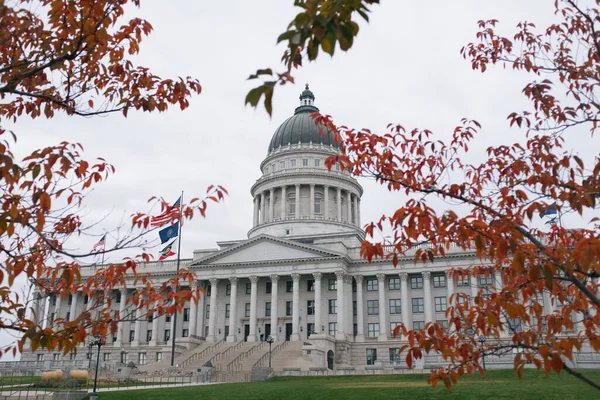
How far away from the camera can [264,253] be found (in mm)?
77125

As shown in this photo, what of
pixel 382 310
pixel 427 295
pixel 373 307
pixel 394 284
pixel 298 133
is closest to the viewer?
pixel 427 295

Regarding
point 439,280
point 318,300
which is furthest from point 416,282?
point 318,300

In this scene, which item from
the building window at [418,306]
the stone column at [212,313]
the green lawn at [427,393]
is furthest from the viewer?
the stone column at [212,313]

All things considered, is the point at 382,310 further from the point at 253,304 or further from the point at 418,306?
the point at 253,304

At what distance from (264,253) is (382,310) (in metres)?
18.3

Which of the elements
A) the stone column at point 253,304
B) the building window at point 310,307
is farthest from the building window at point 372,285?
the stone column at point 253,304

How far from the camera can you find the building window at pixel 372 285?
7606cm

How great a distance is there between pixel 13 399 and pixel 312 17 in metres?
33.4

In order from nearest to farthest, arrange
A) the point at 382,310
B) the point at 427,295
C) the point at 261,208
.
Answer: the point at 427,295 < the point at 382,310 < the point at 261,208

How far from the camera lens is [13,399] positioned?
31047 mm

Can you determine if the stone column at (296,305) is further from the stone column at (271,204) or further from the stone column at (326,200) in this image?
the stone column at (271,204)

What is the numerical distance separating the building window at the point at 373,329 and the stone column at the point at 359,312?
3.30ft

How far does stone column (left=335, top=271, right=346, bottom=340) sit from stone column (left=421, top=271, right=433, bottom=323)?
10.9 metres

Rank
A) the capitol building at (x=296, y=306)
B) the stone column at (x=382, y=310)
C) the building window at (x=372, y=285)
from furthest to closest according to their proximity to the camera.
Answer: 1. the building window at (x=372, y=285)
2. the stone column at (x=382, y=310)
3. the capitol building at (x=296, y=306)
